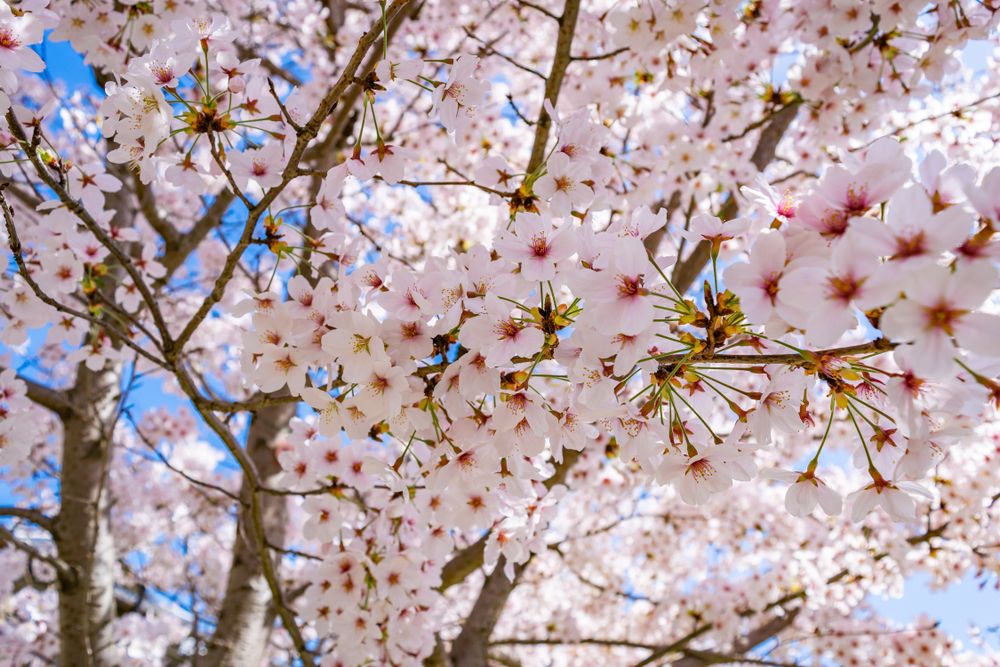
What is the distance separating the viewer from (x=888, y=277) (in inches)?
25.4

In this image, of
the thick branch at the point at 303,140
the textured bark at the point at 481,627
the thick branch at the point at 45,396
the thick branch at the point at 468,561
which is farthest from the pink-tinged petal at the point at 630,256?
the thick branch at the point at 45,396

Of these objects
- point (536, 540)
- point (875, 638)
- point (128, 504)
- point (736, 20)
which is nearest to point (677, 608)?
point (875, 638)

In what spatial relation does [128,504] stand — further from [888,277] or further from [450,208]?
[888,277]

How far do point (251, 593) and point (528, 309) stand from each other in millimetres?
2885

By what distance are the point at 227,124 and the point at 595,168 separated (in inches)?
35.8

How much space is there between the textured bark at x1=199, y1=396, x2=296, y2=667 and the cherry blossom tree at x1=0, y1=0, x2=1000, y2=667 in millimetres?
21

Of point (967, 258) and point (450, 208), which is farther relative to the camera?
point (450, 208)

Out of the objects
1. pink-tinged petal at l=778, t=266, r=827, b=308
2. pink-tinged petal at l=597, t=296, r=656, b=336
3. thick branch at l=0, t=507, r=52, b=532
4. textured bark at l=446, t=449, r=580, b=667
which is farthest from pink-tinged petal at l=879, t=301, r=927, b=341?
thick branch at l=0, t=507, r=52, b=532

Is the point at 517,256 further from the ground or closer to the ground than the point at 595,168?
closer to the ground

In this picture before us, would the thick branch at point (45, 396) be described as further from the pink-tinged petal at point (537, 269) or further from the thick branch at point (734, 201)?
the thick branch at point (734, 201)

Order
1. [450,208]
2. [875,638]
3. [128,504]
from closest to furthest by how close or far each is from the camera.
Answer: [875,638], [450,208], [128,504]

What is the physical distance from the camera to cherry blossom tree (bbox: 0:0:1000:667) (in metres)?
0.87

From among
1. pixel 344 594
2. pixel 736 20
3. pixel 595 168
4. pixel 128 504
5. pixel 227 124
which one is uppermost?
pixel 736 20

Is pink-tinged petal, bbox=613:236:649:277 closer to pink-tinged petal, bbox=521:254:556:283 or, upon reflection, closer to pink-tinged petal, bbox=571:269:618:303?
pink-tinged petal, bbox=571:269:618:303
